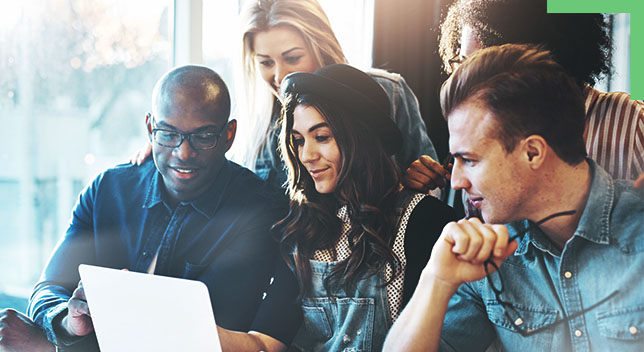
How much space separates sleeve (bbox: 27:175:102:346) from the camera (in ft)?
6.13

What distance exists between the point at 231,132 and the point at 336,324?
0.64 meters

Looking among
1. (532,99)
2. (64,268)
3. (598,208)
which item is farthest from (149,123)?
(598,208)

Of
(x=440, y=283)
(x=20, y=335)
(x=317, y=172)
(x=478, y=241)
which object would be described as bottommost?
(x=20, y=335)

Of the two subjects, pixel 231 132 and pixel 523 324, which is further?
pixel 231 132

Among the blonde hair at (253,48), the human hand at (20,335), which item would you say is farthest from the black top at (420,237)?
the human hand at (20,335)

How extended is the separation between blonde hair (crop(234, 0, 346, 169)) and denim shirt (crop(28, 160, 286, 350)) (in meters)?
0.12

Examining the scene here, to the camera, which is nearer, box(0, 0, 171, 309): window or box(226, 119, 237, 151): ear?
box(226, 119, 237, 151): ear

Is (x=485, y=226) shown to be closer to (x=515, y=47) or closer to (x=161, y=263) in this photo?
(x=515, y=47)

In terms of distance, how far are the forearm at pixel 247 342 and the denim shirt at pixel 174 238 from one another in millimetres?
27

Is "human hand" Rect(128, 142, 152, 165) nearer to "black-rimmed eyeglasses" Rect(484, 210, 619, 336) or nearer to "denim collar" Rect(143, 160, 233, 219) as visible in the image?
"denim collar" Rect(143, 160, 233, 219)

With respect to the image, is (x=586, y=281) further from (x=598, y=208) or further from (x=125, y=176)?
(x=125, y=176)

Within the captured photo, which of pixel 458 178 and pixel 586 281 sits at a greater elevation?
pixel 458 178

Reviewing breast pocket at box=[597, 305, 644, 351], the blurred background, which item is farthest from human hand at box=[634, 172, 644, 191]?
the blurred background

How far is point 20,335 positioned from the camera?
1870 mm
